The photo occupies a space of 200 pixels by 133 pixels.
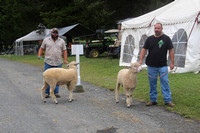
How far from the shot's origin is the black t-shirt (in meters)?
5.56

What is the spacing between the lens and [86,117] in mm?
4930

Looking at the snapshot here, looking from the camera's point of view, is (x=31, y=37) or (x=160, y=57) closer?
(x=160, y=57)

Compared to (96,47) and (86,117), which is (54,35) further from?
Result: (96,47)

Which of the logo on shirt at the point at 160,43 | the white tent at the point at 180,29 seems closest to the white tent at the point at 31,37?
the white tent at the point at 180,29

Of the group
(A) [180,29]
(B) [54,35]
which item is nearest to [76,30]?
(A) [180,29]

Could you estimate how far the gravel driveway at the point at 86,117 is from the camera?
4227 mm

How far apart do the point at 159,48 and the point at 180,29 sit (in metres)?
6.04

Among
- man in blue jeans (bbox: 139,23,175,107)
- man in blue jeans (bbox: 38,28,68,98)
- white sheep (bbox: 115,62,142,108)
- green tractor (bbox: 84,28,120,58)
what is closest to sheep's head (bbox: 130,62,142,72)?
white sheep (bbox: 115,62,142,108)

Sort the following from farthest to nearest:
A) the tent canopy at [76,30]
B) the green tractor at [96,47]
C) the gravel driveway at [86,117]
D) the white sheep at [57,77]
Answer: the tent canopy at [76,30] < the green tractor at [96,47] < the white sheep at [57,77] < the gravel driveway at [86,117]

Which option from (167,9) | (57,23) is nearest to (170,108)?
(167,9)

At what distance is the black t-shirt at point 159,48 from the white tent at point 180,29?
532 centimetres

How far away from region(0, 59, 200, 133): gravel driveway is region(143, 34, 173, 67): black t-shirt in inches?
45.8

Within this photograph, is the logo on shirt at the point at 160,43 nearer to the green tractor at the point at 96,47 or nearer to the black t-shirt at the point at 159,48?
the black t-shirt at the point at 159,48

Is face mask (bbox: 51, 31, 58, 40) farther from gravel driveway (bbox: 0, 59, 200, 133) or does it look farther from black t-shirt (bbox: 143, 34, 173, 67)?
black t-shirt (bbox: 143, 34, 173, 67)
